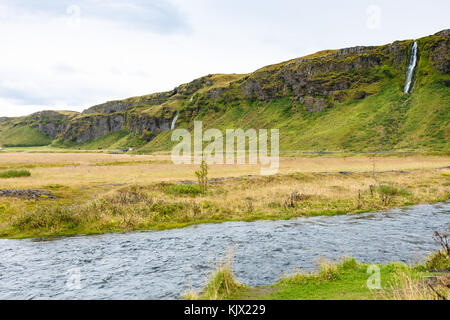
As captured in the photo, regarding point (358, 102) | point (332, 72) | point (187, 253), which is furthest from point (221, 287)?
point (332, 72)

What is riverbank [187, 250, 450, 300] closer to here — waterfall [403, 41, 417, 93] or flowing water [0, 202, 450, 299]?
flowing water [0, 202, 450, 299]

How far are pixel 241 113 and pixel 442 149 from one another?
123 metres

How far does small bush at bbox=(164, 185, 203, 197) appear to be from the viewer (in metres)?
33.7

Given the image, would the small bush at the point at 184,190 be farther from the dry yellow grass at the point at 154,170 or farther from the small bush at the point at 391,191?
the small bush at the point at 391,191

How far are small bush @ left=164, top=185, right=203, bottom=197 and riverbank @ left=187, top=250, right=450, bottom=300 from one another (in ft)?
73.0

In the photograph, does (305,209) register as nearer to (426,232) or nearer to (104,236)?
(426,232)

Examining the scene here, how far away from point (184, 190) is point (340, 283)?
974 inches

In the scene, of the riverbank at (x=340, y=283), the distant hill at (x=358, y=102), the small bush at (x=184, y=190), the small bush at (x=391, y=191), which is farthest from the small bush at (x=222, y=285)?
the distant hill at (x=358, y=102)

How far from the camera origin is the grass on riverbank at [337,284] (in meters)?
9.47

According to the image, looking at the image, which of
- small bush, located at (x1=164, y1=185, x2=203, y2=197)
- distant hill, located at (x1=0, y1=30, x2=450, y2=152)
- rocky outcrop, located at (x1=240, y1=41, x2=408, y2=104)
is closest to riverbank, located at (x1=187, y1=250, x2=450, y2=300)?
small bush, located at (x1=164, y1=185, x2=203, y2=197)

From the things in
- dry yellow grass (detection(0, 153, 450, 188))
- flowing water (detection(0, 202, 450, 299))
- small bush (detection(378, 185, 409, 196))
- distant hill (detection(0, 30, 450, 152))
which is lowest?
Answer: flowing water (detection(0, 202, 450, 299))

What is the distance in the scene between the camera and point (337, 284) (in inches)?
441

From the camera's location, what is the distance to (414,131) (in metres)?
103

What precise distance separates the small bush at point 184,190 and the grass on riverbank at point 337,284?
879 inches
